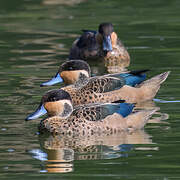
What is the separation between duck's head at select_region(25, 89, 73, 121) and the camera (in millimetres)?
10906

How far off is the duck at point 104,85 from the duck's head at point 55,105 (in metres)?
1.72

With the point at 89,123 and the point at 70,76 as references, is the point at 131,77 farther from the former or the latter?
the point at 89,123

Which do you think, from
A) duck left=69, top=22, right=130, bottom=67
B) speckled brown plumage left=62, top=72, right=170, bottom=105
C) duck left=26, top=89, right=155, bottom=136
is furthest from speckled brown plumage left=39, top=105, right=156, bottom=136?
duck left=69, top=22, right=130, bottom=67

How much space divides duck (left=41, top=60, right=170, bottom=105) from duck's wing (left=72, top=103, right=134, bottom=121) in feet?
5.68

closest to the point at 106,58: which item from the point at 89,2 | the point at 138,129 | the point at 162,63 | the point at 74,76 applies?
the point at 162,63

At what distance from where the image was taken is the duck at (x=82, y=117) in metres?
10.8

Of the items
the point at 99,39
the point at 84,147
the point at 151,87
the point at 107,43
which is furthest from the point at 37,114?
the point at 99,39

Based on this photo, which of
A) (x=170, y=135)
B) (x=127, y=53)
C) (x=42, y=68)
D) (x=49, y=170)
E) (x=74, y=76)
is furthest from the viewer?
(x=127, y=53)

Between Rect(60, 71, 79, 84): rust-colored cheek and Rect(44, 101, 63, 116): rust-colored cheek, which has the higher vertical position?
Rect(60, 71, 79, 84): rust-colored cheek

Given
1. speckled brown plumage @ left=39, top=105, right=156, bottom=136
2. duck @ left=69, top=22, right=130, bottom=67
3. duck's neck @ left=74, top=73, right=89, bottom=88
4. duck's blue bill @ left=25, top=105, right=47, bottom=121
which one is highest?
duck @ left=69, top=22, right=130, bottom=67

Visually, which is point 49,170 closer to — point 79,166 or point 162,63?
point 79,166

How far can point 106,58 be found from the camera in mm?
17609

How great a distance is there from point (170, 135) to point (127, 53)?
6993 mm

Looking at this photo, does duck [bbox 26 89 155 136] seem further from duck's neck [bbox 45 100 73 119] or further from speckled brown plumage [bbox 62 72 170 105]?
speckled brown plumage [bbox 62 72 170 105]
